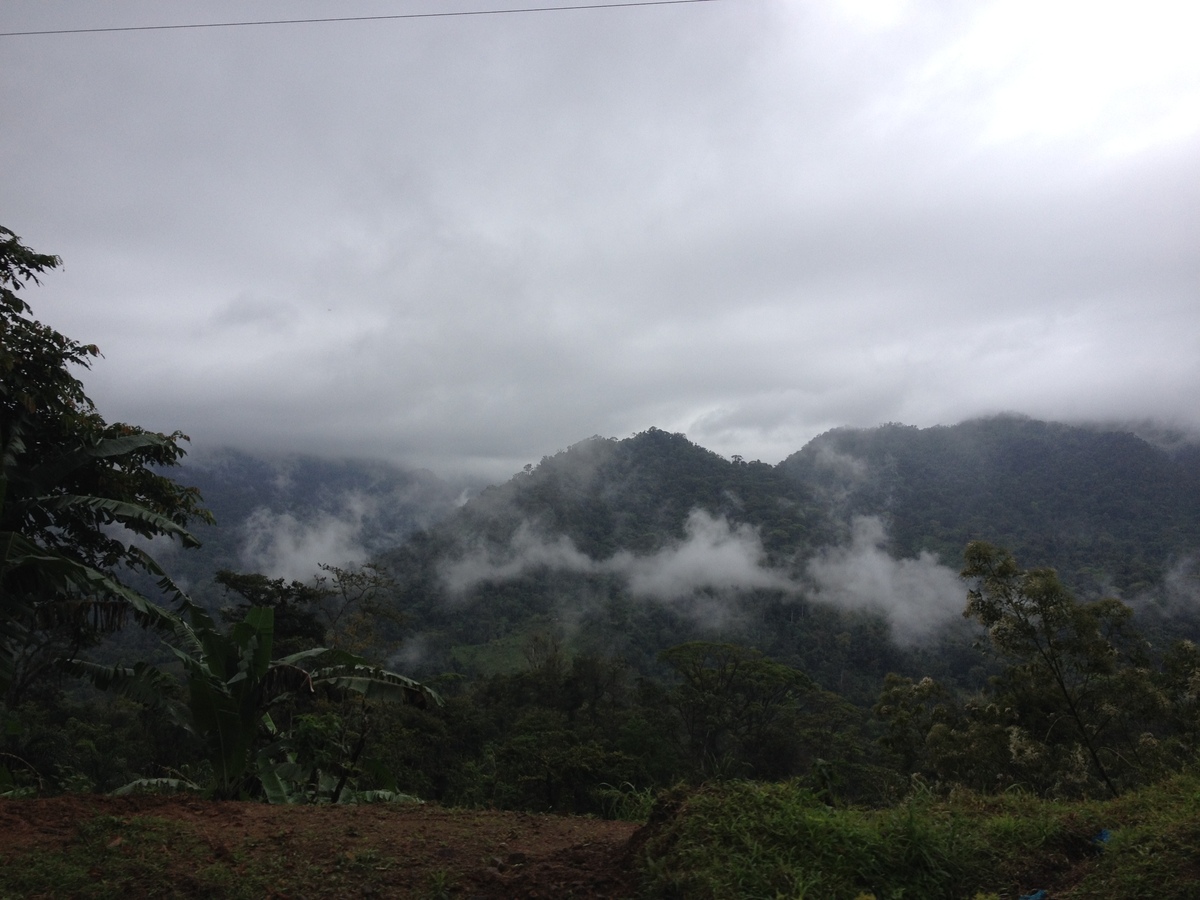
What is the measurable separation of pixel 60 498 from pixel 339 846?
5.49 metres

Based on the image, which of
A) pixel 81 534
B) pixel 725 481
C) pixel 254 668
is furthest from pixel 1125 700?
pixel 725 481

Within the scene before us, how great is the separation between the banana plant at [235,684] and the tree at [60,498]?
538 millimetres

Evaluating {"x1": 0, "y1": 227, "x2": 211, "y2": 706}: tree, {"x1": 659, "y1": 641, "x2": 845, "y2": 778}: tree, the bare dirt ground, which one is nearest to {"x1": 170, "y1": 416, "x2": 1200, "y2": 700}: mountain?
{"x1": 659, "y1": 641, "x2": 845, "y2": 778}: tree

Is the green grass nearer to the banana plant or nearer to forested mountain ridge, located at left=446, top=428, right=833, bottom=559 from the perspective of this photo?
the banana plant

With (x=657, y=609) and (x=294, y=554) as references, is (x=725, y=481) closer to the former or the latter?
(x=657, y=609)

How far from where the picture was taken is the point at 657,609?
75.7 m

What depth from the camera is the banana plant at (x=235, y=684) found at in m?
6.88

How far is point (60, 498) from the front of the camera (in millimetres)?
7734

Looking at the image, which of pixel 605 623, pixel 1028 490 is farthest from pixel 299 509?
pixel 1028 490

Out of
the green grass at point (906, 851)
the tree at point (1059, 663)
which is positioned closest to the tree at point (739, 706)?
the tree at point (1059, 663)

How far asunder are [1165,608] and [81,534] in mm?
55102

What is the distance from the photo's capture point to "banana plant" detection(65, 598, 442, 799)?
6.88 metres

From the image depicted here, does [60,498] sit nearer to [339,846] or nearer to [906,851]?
[339,846]

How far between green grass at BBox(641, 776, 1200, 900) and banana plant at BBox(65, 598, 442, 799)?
14.4ft
